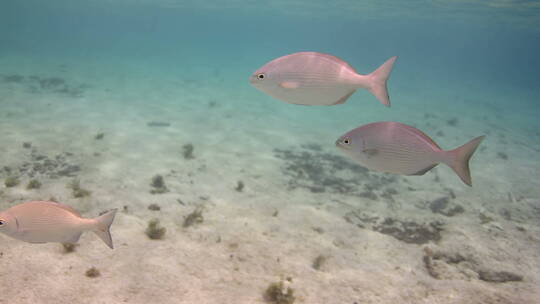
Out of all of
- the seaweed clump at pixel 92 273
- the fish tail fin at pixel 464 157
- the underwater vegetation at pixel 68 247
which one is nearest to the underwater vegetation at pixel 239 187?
the underwater vegetation at pixel 68 247

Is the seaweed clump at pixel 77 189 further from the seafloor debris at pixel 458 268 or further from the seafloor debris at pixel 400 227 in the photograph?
the seafloor debris at pixel 458 268

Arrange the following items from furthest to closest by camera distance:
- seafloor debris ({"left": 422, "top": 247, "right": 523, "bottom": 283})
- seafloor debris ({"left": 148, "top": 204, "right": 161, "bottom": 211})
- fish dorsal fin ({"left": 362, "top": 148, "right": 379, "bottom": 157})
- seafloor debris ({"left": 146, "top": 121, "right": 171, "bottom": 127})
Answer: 1. seafloor debris ({"left": 146, "top": 121, "right": 171, "bottom": 127})
2. seafloor debris ({"left": 148, "top": 204, "right": 161, "bottom": 211})
3. seafloor debris ({"left": 422, "top": 247, "right": 523, "bottom": 283})
4. fish dorsal fin ({"left": 362, "top": 148, "right": 379, "bottom": 157})

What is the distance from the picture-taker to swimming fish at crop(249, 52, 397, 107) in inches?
102

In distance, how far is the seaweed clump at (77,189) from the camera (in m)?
6.33

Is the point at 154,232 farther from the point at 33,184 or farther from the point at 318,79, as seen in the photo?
the point at 318,79

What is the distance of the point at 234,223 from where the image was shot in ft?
20.2

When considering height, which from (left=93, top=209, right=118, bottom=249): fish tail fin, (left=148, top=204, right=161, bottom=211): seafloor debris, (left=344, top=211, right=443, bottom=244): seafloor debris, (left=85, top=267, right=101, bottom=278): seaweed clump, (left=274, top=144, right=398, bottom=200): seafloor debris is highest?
(left=93, top=209, right=118, bottom=249): fish tail fin

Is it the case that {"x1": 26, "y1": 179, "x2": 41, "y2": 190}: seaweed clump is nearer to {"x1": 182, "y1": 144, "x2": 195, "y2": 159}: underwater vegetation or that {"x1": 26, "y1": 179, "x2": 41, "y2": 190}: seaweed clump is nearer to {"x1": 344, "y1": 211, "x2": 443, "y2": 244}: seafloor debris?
{"x1": 182, "y1": 144, "x2": 195, "y2": 159}: underwater vegetation

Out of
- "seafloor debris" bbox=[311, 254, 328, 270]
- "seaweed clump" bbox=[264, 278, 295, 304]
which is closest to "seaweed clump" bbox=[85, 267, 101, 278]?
"seaweed clump" bbox=[264, 278, 295, 304]

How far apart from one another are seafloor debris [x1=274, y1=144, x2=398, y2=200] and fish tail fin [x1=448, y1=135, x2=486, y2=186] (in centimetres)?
600

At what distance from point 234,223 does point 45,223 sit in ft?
12.0

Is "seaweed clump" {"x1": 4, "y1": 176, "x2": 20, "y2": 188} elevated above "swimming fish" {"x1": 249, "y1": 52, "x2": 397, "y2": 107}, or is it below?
below

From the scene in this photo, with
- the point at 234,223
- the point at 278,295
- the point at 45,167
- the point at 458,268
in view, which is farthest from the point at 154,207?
the point at 458,268

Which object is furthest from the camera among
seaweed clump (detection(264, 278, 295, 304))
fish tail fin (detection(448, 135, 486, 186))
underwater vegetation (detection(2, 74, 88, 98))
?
underwater vegetation (detection(2, 74, 88, 98))
